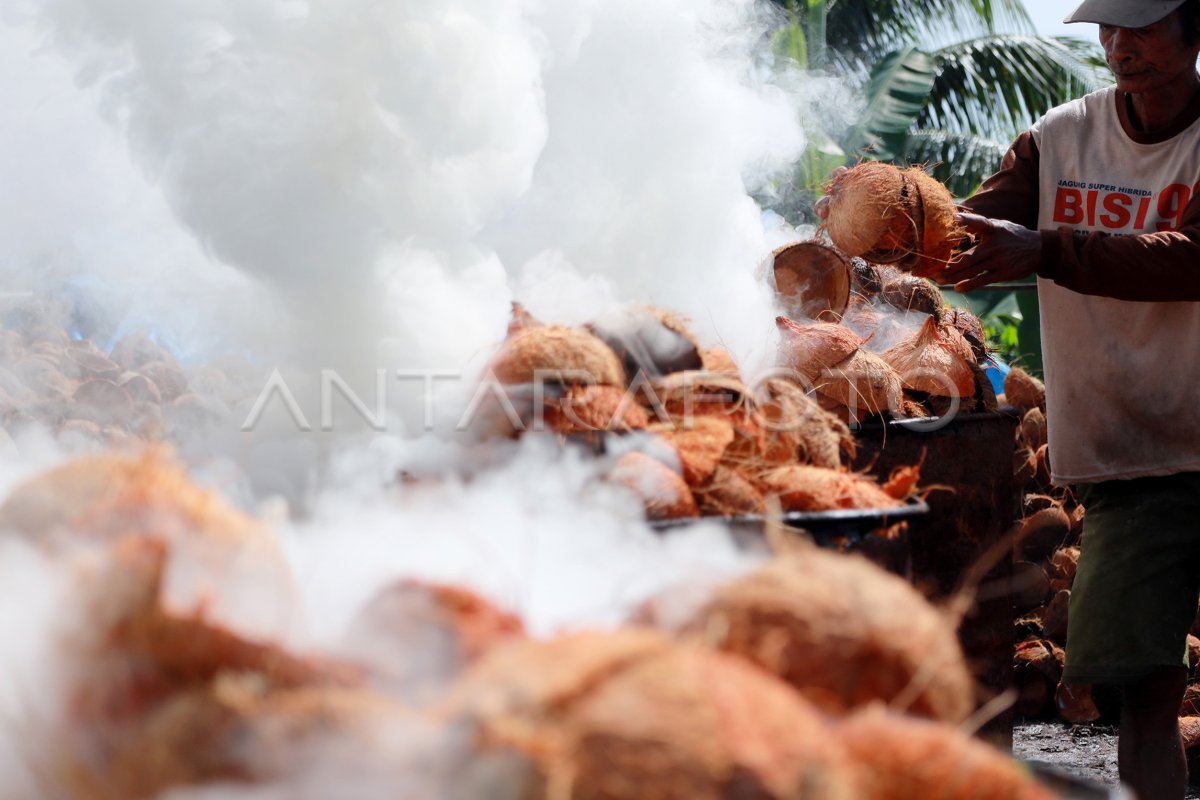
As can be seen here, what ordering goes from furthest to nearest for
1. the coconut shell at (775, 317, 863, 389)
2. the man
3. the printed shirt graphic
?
the coconut shell at (775, 317, 863, 389)
the printed shirt graphic
the man

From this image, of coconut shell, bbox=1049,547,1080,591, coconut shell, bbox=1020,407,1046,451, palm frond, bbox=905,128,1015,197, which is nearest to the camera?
coconut shell, bbox=1049,547,1080,591

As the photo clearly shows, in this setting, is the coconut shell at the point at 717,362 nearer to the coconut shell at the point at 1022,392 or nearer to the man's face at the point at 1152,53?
the man's face at the point at 1152,53

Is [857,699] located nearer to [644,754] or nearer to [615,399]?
[644,754]

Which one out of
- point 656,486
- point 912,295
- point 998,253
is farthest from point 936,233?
point 656,486

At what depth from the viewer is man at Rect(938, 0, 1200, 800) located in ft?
9.25

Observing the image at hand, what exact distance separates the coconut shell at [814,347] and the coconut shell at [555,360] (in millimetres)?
1322

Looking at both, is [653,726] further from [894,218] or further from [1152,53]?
[894,218]

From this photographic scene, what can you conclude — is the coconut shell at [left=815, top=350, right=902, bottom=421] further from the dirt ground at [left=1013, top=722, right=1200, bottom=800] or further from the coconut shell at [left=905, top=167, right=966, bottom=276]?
the dirt ground at [left=1013, top=722, right=1200, bottom=800]

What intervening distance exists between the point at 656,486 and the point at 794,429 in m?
0.48

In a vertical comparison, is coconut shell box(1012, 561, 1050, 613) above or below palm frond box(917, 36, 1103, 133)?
below

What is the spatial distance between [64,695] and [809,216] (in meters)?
9.58

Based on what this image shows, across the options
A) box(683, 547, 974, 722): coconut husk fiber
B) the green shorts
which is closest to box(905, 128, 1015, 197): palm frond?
the green shorts

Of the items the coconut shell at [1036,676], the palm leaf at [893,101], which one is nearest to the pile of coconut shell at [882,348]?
the coconut shell at [1036,676]

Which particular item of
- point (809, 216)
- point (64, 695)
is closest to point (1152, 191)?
point (64, 695)
